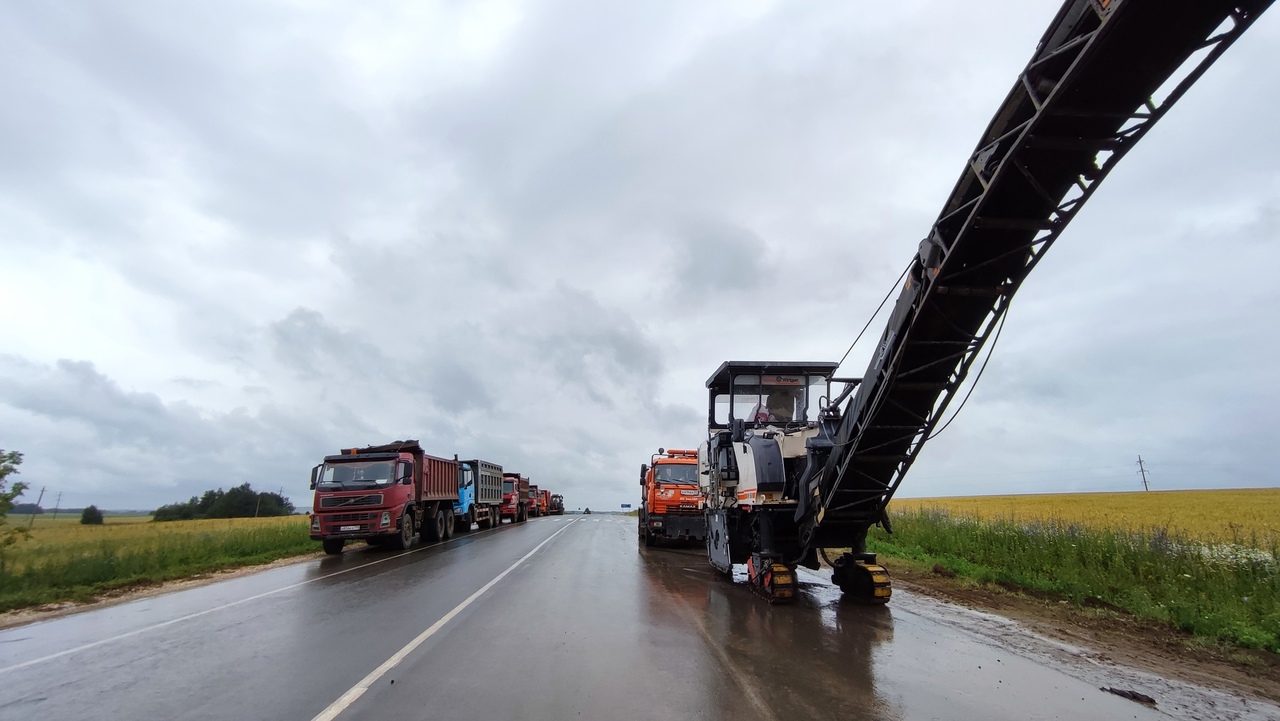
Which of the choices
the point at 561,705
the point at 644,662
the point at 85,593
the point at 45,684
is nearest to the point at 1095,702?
the point at 644,662

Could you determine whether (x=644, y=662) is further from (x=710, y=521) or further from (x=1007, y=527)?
(x=1007, y=527)

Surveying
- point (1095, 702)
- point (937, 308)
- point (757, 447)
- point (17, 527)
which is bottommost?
point (1095, 702)

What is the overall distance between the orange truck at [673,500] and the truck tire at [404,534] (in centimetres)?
745

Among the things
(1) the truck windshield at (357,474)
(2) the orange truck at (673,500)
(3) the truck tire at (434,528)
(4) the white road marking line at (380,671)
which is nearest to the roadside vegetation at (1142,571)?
(2) the orange truck at (673,500)

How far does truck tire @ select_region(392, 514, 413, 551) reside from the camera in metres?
20.2

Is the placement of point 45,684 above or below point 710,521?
below

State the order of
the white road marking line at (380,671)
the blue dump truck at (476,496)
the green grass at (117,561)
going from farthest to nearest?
the blue dump truck at (476,496), the green grass at (117,561), the white road marking line at (380,671)

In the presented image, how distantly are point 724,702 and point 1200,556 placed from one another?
9421 mm

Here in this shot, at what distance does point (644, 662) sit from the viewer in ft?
21.3

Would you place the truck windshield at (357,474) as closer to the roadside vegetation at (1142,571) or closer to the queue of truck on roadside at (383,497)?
the queue of truck on roadside at (383,497)

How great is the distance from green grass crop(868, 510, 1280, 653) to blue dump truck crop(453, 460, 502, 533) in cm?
1966

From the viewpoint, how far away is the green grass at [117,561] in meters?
11.9

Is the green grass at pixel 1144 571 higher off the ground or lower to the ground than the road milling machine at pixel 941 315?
lower

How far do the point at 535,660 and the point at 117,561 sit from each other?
42.5 feet
